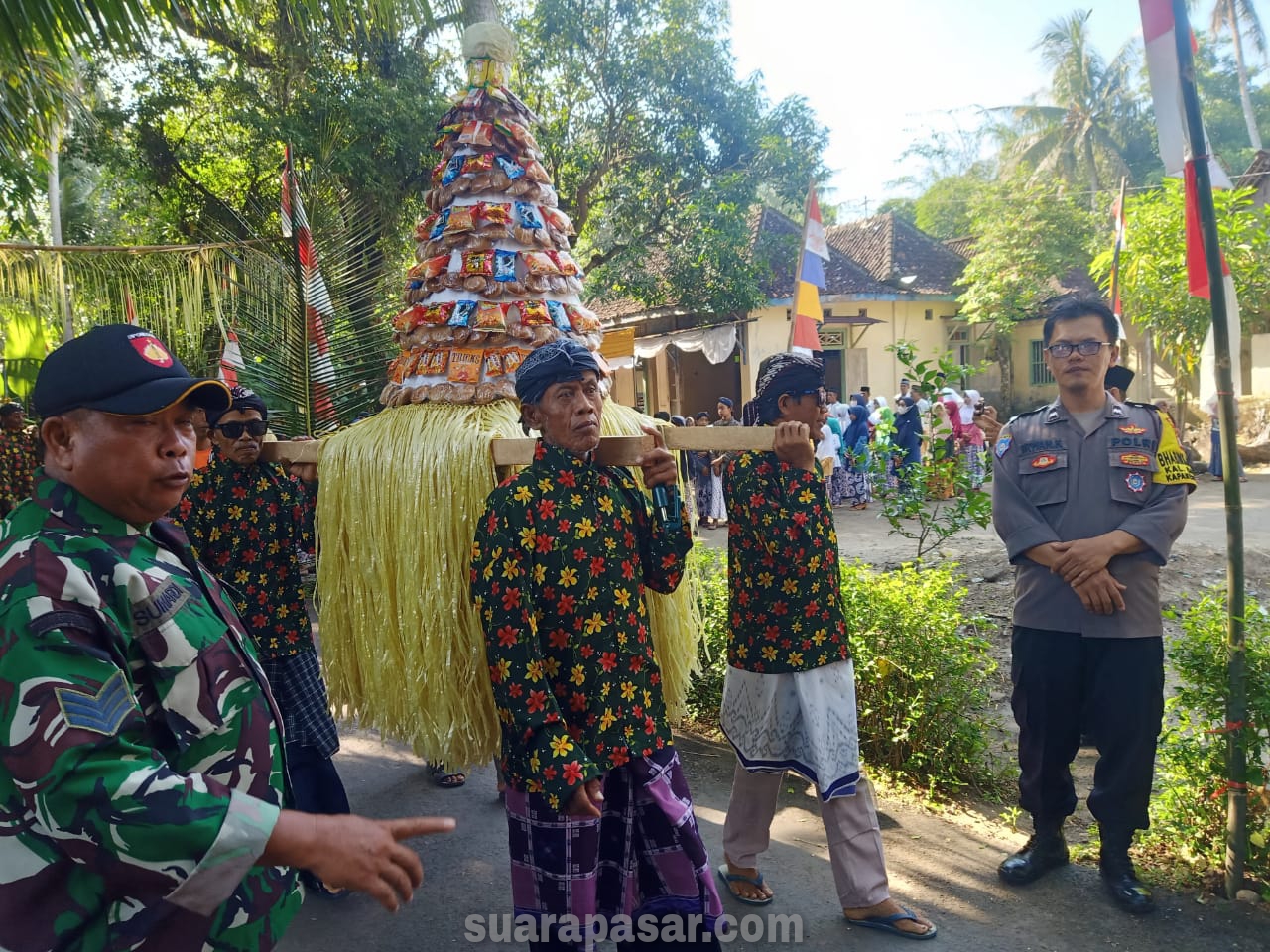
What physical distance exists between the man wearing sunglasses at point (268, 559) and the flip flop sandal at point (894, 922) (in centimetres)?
181

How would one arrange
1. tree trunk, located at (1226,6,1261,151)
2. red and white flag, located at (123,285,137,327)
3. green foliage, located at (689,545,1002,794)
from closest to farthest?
green foliage, located at (689,545,1002,794), red and white flag, located at (123,285,137,327), tree trunk, located at (1226,6,1261,151)

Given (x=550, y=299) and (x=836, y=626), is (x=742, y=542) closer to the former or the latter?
(x=836, y=626)

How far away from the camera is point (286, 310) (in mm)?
4309

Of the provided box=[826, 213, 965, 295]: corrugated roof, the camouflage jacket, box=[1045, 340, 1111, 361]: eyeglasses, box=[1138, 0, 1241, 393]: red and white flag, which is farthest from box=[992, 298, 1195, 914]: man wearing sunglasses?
box=[826, 213, 965, 295]: corrugated roof

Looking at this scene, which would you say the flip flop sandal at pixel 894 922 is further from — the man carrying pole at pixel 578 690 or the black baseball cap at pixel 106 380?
the black baseball cap at pixel 106 380

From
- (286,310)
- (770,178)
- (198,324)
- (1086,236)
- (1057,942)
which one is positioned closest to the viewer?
(1057,942)

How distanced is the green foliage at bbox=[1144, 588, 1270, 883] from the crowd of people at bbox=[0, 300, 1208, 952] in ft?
0.68

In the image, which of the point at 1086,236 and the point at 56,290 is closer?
the point at 56,290

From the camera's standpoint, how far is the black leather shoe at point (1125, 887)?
2611mm

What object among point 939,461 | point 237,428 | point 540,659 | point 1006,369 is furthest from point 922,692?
point 1006,369

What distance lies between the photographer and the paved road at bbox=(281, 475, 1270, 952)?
2.54 metres

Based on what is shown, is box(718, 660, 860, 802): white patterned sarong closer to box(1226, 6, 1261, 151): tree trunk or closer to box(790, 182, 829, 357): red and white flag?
box(790, 182, 829, 357): red and white flag

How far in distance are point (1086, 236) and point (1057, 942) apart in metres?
19.4

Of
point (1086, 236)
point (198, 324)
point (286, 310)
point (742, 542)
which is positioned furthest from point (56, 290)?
point (1086, 236)
